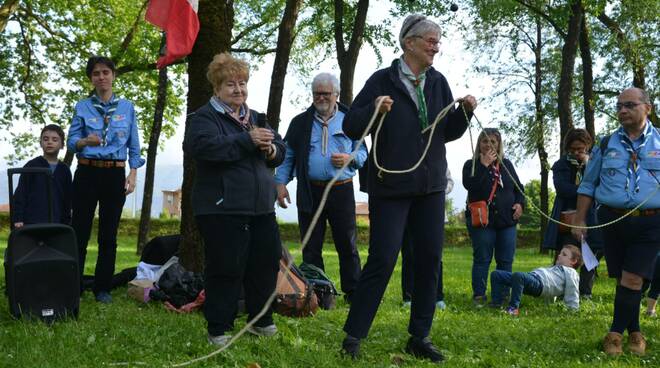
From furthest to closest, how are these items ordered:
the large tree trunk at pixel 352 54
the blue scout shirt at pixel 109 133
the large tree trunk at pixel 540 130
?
the large tree trunk at pixel 540 130, the large tree trunk at pixel 352 54, the blue scout shirt at pixel 109 133

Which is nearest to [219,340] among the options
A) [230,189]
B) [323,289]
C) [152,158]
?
[230,189]

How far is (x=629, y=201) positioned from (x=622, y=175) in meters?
0.21

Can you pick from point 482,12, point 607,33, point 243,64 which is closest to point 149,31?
point 482,12

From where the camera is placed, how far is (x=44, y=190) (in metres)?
7.12

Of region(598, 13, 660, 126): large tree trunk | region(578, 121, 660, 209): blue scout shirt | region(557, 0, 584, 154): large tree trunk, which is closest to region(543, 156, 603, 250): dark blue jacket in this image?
region(578, 121, 660, 209): blue scout shirt

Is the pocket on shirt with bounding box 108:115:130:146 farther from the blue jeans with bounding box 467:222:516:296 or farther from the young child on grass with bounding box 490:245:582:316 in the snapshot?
the young child on grass with bounding box 490:245:582:316

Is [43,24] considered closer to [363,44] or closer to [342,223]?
[363,44]

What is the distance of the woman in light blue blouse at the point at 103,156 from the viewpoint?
7.10 meters

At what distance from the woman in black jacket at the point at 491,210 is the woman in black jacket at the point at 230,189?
11.3 ft

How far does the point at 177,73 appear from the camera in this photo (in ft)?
102

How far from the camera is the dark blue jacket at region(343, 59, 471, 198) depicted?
5.06 metres

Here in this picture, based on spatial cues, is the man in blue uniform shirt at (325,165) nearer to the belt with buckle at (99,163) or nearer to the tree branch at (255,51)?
the belt with buckle at (99,163)

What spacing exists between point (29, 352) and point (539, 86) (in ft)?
83.8

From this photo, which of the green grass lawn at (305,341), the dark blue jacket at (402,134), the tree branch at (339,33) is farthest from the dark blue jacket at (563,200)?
the tree branch at (339,33)
